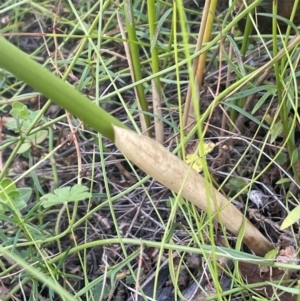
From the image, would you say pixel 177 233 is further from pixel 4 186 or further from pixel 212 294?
pixel 4 186

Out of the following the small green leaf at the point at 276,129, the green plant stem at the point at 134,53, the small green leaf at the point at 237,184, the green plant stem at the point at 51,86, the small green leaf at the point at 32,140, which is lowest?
Answer: the small green leaf at the point at 237,184

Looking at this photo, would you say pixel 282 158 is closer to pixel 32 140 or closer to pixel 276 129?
pixel 276 129

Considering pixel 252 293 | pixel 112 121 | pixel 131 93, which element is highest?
pixel 112 121

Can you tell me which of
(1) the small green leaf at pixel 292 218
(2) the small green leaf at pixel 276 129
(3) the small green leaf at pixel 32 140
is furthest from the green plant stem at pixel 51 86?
(3) the small green leaf at pixel 32 140

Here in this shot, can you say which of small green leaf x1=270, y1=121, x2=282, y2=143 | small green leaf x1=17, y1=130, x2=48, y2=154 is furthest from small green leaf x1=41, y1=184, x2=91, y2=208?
small green leaf x1=270, y1=121, x2=282, y2=143

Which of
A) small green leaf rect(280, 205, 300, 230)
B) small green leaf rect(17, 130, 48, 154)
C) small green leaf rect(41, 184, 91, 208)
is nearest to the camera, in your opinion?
small green leaf rect(280, 205, 300, 230)

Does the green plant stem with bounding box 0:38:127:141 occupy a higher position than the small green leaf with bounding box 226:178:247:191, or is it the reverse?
the green plant stem with bounding box 0:38:127:141

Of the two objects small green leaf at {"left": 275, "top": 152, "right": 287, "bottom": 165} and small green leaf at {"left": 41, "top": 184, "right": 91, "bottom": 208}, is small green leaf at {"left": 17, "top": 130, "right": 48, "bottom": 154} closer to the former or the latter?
small green leaf at {"left": 41, "top": 184, "right": 91, "bottom": 208}

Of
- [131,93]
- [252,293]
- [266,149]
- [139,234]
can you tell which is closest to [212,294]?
[252,293]

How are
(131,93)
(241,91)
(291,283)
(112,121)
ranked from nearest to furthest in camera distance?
(112,121)
(291,283)
(241,91)
(131,93)

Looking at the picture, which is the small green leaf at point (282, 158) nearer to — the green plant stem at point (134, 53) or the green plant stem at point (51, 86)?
the green plant stem at point (134, 53)

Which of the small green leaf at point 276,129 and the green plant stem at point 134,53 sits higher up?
the green plant stem at point 134,53
